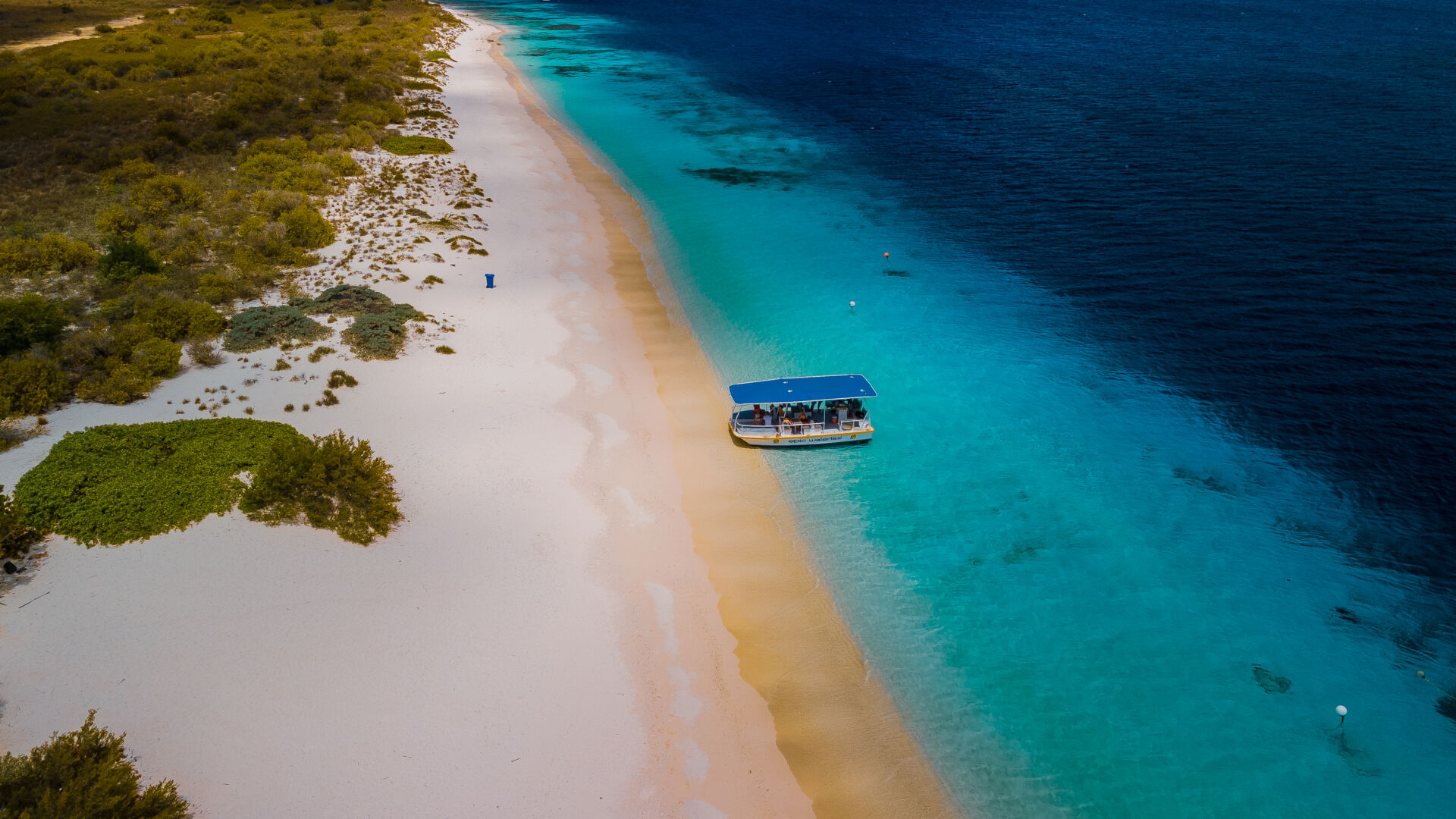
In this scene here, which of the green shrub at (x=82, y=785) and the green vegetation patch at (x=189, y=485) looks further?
the green vegetation patch at (x=189, y=485)

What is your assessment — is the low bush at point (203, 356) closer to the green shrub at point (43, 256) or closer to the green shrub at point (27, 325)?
the green shrub at point (27, 325)

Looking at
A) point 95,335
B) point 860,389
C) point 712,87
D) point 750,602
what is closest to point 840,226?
point 860,389

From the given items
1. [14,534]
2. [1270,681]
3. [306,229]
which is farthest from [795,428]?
[306,229]

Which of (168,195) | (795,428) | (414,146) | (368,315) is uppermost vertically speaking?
(414,146)

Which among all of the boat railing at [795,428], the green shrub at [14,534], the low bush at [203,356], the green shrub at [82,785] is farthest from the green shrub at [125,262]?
the boat railing at [795,428]

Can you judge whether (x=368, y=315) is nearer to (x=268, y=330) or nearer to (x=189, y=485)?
(x=268, y=330)
